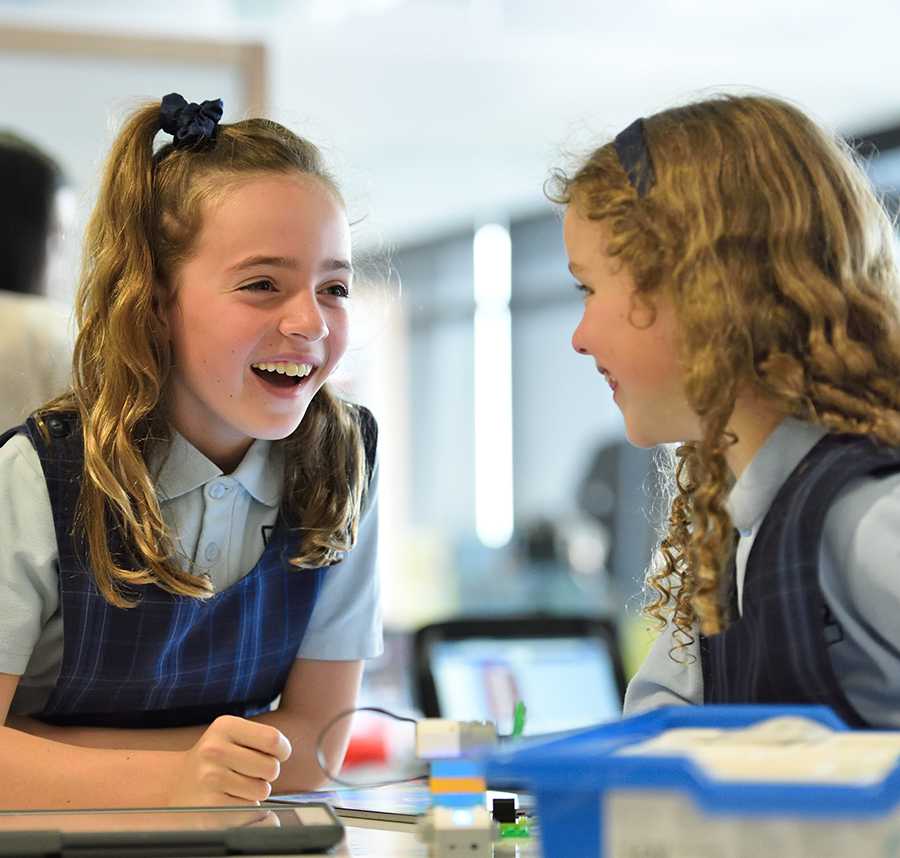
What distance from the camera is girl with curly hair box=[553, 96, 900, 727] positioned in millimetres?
996

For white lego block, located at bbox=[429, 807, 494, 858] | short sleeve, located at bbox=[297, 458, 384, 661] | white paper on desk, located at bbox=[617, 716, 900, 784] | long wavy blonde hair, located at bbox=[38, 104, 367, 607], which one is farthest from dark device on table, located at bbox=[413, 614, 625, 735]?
white paper on desk, located at bbox=[617, 716, 900, 784]

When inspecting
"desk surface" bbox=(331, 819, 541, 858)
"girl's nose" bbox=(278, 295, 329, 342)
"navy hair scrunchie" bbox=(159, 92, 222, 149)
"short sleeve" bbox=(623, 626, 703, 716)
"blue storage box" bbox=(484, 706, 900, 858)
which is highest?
"navy hair scrunchie" bbox=(159, 92, 222, 149)

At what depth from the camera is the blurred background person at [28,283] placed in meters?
1.93

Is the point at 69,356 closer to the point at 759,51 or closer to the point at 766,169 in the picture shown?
the point at 766,169

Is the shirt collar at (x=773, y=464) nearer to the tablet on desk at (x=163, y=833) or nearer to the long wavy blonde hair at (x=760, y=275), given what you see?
the long wavy blonde hair at (x=760, y=275)

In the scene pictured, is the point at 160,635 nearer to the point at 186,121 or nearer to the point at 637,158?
the point at 186,121

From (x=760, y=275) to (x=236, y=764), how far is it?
0.55m

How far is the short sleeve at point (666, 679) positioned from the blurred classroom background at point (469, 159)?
455 millimetres

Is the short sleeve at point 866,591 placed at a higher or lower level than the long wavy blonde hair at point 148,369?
lower

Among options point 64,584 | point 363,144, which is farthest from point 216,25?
point 64,584

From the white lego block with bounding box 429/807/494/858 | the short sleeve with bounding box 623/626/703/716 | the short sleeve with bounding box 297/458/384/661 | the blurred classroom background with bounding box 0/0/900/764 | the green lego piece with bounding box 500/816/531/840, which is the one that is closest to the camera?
the white lego block with bounding box 429/807/494/858

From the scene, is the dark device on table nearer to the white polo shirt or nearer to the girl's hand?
the white polo shirt

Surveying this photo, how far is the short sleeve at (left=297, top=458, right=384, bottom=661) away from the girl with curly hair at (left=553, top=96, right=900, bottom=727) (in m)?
0.44


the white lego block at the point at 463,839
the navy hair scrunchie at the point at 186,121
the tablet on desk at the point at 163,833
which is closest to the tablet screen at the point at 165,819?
the tablet on desk at the point at 163,833
